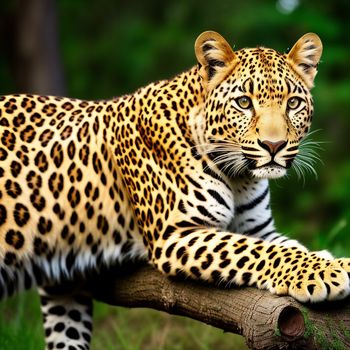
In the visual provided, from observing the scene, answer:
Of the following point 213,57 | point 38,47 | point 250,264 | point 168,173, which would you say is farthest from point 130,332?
point 38,47

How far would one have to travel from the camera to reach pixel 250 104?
628 centimetres

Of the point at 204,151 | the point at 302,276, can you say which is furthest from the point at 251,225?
the point at 302,276

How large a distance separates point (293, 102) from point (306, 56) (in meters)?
0.43

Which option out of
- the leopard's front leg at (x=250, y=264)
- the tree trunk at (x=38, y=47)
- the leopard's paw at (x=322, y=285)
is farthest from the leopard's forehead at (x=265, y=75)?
the tree trunk at (x=38, y=47)

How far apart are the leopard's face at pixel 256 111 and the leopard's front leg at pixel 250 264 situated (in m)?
0.49

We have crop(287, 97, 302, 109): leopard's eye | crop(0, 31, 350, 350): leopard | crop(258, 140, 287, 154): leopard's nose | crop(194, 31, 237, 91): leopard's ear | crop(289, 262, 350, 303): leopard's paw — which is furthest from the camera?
crop(194, 31, 237, 91): leopard's ear

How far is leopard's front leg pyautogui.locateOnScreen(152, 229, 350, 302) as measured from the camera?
554 centimetres

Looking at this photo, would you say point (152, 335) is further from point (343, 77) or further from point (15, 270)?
point (343, 77)

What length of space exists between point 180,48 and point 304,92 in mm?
12105

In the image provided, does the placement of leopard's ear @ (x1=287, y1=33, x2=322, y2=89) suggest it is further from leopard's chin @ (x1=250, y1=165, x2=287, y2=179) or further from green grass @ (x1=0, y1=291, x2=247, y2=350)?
green grass @ (x1=0, y1=291, x2=247, y2=350)

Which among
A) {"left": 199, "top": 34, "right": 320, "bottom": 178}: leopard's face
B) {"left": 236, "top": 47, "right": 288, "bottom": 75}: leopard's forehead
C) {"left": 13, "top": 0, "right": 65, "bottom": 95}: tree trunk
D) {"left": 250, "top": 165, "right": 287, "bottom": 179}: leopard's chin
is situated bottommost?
{"left": 250, "top": 165, "right": 287, "bottom": 179}: leopard's chin

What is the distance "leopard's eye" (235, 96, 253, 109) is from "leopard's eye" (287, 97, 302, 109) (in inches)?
9.8

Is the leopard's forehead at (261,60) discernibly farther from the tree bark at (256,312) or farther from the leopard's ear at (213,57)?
the tree bark at (256,312)

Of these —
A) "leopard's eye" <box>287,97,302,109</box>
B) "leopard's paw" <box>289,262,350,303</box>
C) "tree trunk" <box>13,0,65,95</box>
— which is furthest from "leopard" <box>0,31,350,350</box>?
"tree trunk" <box>13,0,65,95</box>
